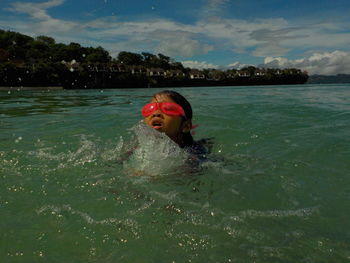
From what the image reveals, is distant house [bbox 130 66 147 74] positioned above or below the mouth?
above

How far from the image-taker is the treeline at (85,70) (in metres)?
69.1

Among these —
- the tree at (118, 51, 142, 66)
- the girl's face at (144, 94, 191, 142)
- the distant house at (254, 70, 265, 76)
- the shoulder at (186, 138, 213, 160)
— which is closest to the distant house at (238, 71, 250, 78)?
the distant house at (254, 70, 265, 76)

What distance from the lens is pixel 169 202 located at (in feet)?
10.4

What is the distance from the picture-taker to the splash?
436 centimetres

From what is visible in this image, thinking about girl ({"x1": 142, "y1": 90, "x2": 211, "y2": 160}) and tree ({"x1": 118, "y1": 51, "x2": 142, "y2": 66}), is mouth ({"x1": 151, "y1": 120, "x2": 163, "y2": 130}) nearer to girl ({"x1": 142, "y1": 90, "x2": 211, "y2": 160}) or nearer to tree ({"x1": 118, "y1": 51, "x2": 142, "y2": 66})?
girl ({"x1": 142, "y1": 90, "x2": 211, "y2": 160})

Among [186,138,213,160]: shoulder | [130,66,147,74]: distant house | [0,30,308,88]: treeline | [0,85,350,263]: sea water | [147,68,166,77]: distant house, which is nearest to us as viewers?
[0,85,350,263]: sea water

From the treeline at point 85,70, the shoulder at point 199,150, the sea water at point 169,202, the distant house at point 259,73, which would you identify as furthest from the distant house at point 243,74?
the sea water at point 169,202

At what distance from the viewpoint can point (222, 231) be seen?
2572mm

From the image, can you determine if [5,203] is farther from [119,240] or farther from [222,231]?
[222,231]

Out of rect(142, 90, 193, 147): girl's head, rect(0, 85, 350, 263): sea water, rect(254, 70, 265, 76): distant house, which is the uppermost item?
rect(254, 70, 265, 76): distant house

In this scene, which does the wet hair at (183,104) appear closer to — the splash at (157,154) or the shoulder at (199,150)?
the shoulder at (199,150)

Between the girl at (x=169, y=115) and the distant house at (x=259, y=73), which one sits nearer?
the girl at (x=169, y=115)

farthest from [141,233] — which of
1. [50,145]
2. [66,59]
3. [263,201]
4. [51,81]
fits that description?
[66,59]

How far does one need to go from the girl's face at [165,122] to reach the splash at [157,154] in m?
0.11
